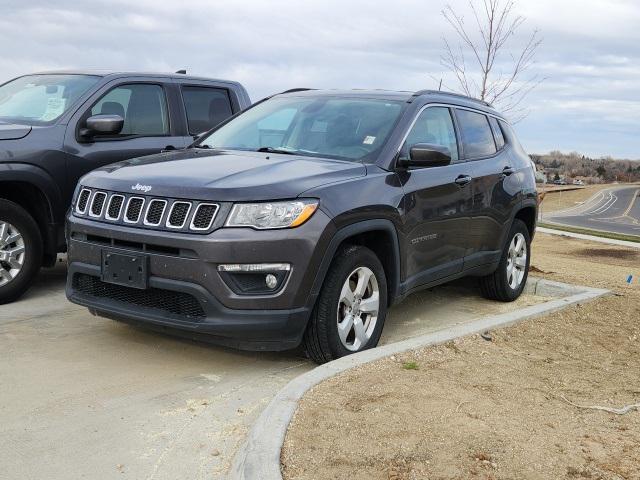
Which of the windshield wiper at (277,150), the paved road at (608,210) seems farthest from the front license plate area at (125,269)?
the paved road at (608,210)

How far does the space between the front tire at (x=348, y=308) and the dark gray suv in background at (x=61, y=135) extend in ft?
8.13

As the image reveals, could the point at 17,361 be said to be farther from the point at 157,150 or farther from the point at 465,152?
the point at 465,152

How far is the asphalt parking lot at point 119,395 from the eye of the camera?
12.6 ft

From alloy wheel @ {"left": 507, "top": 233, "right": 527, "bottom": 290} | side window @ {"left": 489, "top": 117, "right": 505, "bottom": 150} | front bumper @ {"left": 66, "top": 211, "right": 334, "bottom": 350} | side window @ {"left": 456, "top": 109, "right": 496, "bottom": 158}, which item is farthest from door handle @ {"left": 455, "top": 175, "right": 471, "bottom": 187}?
front bumper @ {"left": 66, "top": 211, "right": 334, "bottom": 350}

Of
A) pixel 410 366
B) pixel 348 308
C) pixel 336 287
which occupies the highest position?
pixel 336 287

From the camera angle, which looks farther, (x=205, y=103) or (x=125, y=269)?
(x=205, y=103)

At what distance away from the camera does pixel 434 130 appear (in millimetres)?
6492

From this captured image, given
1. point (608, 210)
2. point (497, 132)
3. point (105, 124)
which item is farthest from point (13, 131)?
point (608, 210)

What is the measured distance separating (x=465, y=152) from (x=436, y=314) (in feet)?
4.74

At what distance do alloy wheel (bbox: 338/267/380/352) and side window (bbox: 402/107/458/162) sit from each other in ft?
3.46

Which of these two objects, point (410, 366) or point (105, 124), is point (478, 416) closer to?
point (410, 366)

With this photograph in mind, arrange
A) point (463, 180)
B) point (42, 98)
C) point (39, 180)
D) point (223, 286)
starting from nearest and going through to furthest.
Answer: point (223, 286) < point (463, 180) < point (39, 180) < point (42, 98)

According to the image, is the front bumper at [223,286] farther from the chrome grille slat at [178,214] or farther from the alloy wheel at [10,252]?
the alloy wheel at [10,252]

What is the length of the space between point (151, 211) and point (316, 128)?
165 centimetres
